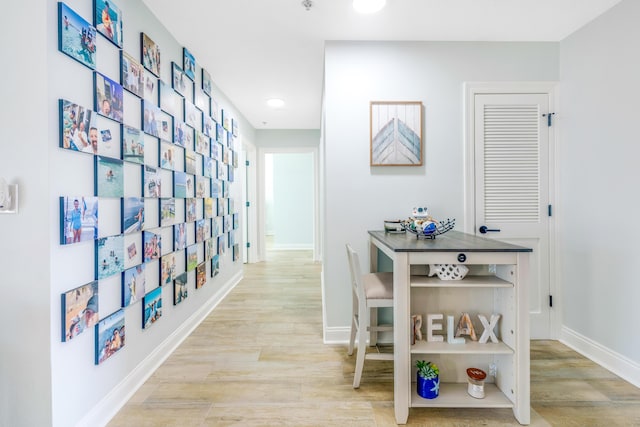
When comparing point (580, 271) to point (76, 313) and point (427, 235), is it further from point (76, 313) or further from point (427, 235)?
point (76, 313)

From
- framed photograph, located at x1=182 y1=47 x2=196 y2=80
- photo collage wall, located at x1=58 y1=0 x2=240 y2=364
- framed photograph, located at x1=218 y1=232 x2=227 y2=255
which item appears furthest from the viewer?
framed photograph, located at x1=218 y1=232 x2=227 y2=255

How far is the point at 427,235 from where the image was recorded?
1979mm

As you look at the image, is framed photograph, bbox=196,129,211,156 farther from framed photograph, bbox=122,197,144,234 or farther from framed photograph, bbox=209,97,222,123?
framed photograph, bbox=122,197,144,234

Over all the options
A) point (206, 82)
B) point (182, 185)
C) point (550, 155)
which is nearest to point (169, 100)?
point (182, 185)

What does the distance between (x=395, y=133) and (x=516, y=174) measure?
1018 millimetres

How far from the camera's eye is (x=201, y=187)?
118 inches

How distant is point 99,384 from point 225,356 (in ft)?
2.77

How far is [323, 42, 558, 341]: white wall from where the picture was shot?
2.50 metres

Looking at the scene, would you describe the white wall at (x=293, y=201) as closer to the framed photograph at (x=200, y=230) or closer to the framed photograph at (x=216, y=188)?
the framed photograph at (x=216, y=188)

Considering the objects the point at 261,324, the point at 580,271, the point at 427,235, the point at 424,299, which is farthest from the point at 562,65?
the point at 261,324

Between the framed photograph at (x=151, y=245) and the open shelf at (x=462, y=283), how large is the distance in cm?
162

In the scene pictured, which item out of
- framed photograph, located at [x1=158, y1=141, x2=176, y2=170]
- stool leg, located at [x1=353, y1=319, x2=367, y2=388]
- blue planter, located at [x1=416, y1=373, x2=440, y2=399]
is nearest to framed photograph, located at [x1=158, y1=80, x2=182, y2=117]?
framed photograph, located at [x1=158, y1=141, x2=176, y2=170]

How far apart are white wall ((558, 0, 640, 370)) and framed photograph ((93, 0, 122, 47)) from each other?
300 cm

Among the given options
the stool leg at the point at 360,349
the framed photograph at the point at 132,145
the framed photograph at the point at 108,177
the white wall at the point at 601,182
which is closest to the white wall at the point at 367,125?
the white wall at the point at 601,182
